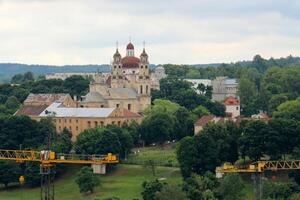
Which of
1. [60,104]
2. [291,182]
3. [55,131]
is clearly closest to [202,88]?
[60,104]

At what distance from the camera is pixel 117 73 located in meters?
136

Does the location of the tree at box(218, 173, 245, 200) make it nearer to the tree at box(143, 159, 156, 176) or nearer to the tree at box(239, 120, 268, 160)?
the tree at box(239, 120, 268, 160)

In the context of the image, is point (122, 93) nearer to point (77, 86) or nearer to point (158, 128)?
point (77, 86)

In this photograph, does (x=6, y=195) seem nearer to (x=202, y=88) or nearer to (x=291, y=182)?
(x=291, y=182)

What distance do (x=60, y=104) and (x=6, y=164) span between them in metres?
28.0

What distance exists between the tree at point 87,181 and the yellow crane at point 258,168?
10.9m

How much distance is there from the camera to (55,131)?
110 m

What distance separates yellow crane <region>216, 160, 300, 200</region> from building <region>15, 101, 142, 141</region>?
102 ft

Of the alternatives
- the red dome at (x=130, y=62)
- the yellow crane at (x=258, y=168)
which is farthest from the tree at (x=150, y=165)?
the red dome at (x=130, y=62)

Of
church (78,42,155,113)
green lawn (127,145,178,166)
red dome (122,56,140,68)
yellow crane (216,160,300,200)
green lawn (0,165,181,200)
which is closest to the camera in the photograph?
yellow crane (216,160,300,200)

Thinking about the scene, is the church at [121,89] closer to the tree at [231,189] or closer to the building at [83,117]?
the building at [83,117]

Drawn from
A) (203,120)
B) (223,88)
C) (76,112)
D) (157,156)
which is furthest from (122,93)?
(223,88)

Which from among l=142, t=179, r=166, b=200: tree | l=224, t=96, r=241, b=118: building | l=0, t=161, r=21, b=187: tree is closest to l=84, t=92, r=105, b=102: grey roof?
l=224, t=96, r=241, b=118: building

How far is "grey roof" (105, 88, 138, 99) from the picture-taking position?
419 feet
